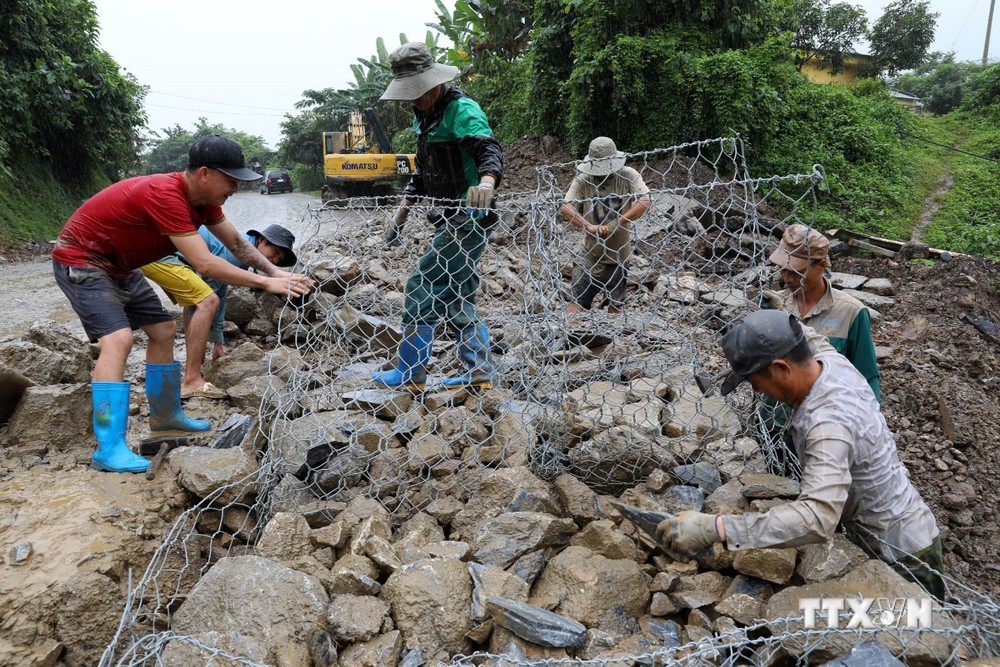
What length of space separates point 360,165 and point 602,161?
10623mm

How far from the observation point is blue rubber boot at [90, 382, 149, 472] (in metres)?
2.58

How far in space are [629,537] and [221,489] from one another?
4.94ft

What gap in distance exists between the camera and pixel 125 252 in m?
2.73

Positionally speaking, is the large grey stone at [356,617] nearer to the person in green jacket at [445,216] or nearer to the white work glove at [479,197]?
the person in green jacket at [445,216]

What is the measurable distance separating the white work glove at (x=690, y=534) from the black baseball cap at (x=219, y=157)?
6.76 ft

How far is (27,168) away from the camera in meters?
11.6

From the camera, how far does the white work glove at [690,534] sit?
1.69 metres

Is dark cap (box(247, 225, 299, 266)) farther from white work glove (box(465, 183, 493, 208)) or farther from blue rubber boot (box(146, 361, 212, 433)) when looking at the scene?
white work glove (box(465, 183, 493, 208))

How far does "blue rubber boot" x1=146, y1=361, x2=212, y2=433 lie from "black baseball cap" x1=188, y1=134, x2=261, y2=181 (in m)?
0.98

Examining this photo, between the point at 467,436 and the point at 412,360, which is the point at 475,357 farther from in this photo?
the point at 467,436

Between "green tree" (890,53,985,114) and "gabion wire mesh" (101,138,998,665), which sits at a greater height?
"green tree" (890,53,985,114)

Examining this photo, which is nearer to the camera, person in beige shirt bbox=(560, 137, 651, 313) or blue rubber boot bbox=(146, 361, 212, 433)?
blue rubber boot bbox=(146, 361, 212, 433)

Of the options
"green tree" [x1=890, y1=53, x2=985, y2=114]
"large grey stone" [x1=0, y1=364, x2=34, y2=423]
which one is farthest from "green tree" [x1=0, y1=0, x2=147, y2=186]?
"green tree" [x1=890, y1=53, x2=985, y2=114]

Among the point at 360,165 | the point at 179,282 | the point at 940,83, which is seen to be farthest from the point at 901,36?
the point at 179,282
